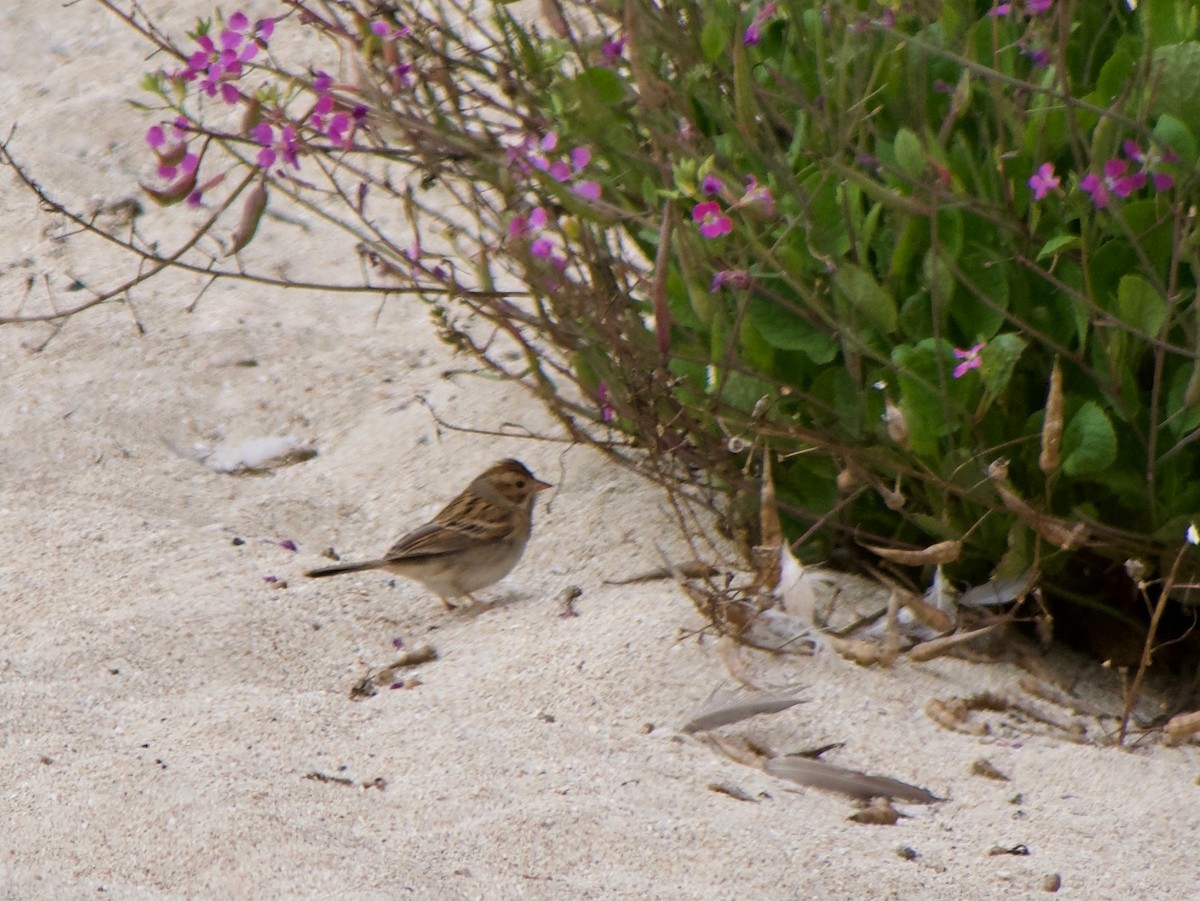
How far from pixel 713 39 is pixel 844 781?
1644 mm

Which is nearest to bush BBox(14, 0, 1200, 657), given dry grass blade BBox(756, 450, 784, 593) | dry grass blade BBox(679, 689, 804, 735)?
dry grass blade BBox(756, 450, 784, 593)

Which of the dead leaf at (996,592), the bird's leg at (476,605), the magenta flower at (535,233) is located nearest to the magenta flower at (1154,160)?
the dead leaf at (996,592)

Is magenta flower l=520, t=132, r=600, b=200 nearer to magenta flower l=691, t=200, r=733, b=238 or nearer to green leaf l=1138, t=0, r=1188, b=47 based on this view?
magenta flower l=691, t=200, r=733, b=238

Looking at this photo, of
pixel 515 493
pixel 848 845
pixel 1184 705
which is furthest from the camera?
pixel 515 493

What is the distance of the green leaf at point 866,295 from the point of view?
3928 mm

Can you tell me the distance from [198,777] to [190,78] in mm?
1575

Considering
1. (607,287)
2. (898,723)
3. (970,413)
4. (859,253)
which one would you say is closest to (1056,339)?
(970,413)

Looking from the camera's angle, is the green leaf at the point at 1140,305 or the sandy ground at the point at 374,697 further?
the green leaf at the point at 1140,305

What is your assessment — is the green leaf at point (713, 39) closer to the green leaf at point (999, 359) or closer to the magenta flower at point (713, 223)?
the magenta flower at point (713, 223)

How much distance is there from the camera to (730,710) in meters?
4.01

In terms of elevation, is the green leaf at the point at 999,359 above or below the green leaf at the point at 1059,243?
below

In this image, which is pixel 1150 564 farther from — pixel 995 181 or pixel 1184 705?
pixel 995 181

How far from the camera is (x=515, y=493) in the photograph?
17.7 ft

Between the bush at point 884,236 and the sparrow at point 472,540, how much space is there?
27.4 inches
